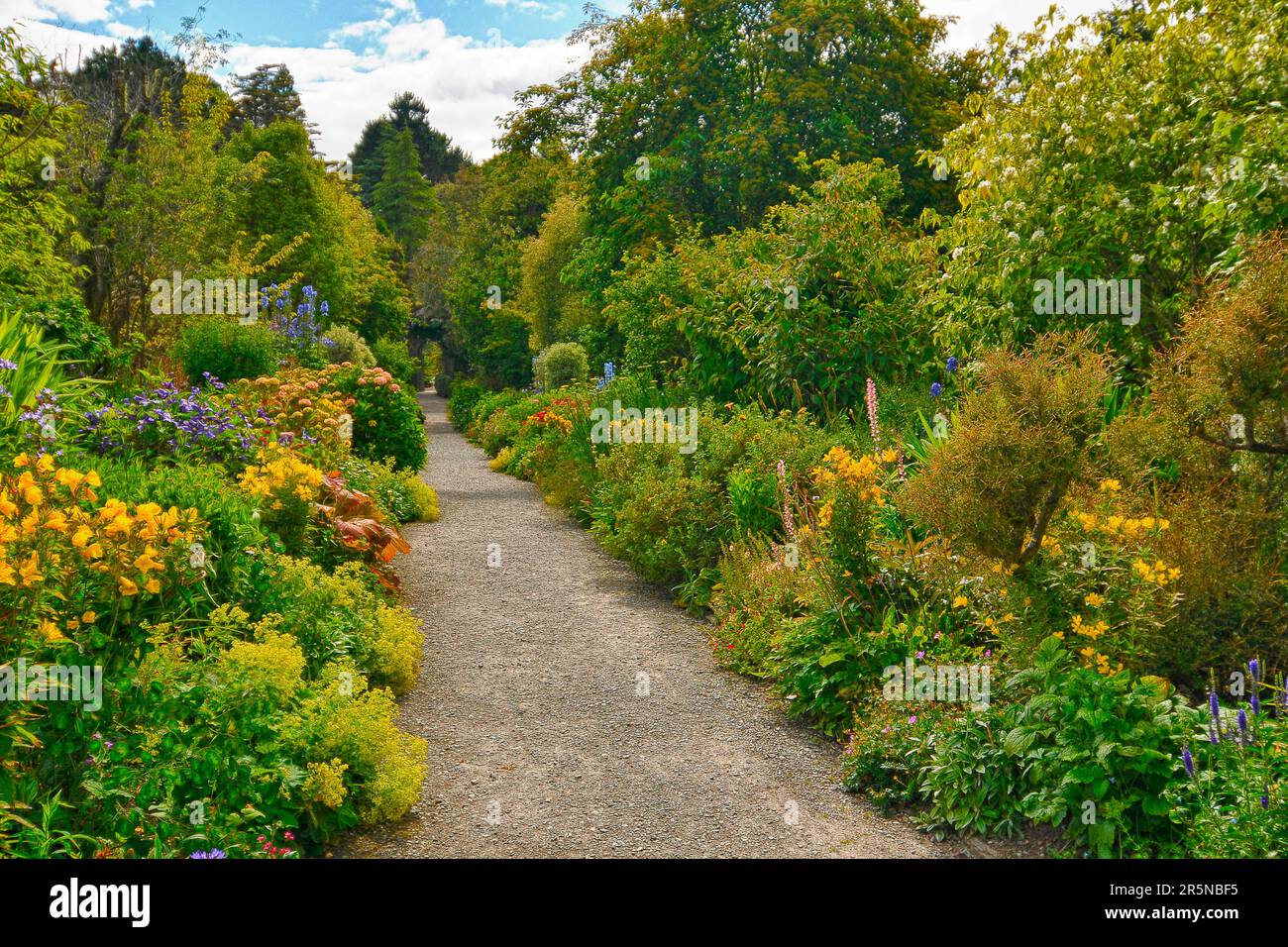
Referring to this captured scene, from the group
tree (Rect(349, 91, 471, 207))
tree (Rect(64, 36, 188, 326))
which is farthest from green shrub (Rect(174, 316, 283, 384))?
tree (Rect(349, 91, 471, 207))

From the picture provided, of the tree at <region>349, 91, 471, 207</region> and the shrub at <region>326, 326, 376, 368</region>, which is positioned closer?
the shrub at <region>326, 326, 376, 368</region>

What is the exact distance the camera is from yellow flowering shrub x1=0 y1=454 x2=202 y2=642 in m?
3.15

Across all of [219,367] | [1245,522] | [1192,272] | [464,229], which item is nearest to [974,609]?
[1245,522]

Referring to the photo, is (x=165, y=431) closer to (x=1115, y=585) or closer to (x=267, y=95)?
(x=1115, y=585)

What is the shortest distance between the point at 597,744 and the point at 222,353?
7.90 metres

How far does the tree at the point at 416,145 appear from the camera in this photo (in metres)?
57.1

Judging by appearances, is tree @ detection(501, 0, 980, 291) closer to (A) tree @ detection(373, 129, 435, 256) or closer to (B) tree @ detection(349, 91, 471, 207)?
(A) tree @ detection(373, 129, 435, 256)

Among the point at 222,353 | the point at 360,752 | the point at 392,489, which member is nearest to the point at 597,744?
the point at 360,752

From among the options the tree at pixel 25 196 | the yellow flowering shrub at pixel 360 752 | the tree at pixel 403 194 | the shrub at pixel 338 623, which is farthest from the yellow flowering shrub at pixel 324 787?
the tree at pixel 403 194

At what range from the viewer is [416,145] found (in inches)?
2392

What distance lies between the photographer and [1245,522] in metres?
4.55

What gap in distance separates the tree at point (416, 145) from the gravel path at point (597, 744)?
53865mm

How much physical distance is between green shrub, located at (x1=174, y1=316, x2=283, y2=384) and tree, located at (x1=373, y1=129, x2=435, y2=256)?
4016cm

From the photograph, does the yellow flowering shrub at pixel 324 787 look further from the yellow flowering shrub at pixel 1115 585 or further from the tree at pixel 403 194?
the tree at pixel 403 194
